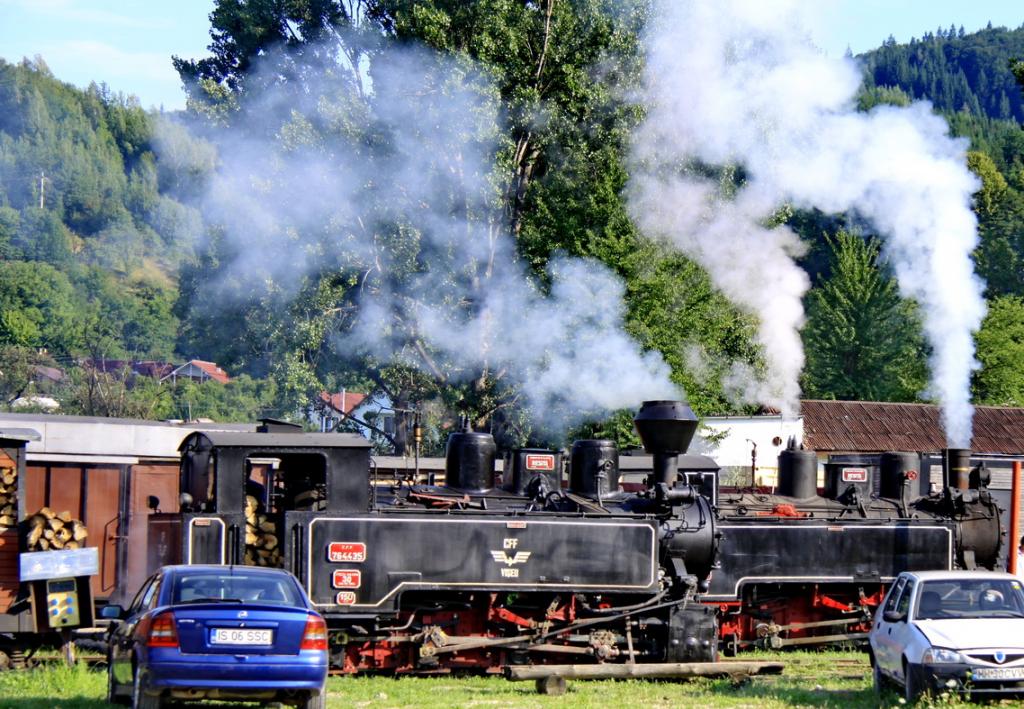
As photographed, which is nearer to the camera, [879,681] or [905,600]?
[905,600]

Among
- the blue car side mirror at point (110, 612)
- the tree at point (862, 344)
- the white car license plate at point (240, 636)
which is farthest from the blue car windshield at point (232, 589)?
the tree at point (862, 344)

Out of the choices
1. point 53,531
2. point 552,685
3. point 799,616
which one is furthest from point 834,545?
point 53,531

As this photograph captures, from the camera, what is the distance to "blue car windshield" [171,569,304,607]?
1128cm

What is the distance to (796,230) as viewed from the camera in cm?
7956

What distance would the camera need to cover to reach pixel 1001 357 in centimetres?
5550

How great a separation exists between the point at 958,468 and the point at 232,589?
49.2ft

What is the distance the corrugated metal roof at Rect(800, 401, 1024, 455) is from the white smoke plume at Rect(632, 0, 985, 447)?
46.5 ft

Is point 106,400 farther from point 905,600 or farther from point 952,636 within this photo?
point 952,636

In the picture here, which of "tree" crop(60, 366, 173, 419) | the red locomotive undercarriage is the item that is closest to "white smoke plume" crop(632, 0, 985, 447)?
the red locomotive undercarriage

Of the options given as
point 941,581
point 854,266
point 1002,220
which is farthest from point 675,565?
point 1002,220

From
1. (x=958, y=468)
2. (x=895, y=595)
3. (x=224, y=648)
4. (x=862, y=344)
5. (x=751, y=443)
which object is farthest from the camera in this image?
(x=862, y=344)

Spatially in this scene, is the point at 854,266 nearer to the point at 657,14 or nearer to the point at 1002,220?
the point at 657,14

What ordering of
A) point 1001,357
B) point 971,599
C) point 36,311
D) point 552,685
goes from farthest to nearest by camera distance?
point 36,311, point 1001,357, point 552,685, point 971,599

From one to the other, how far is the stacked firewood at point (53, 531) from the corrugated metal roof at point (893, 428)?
1492 inches
